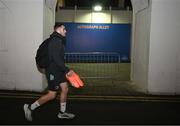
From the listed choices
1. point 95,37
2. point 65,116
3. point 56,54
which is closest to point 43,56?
point 56,54

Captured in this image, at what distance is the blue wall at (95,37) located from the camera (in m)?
20.7

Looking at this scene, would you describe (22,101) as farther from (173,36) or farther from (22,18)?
(173,36)

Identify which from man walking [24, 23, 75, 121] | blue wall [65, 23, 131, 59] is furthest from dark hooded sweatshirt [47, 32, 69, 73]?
blue wall [65, 23, 131, 59]

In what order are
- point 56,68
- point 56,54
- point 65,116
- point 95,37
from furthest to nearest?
point 95,37, point 65,116, point 56,68, point 56,54

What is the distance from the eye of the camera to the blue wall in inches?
816

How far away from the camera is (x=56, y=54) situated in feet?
18.7

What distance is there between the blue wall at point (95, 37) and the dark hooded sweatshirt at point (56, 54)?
1485 cm

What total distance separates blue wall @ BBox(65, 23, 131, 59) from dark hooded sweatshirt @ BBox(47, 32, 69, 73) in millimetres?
14847

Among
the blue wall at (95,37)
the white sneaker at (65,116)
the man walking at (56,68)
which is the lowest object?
the white sneaker at (65,116)

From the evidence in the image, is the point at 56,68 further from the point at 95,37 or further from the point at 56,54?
the point at 95,37

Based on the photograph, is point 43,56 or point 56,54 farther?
point 43,56

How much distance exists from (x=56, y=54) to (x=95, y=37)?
49.9 feet

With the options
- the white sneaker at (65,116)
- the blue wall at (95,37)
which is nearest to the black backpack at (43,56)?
the white sneaker at (65,116)

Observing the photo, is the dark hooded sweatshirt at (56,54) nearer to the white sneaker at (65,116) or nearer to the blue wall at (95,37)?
the white sneaker at (65,116)
